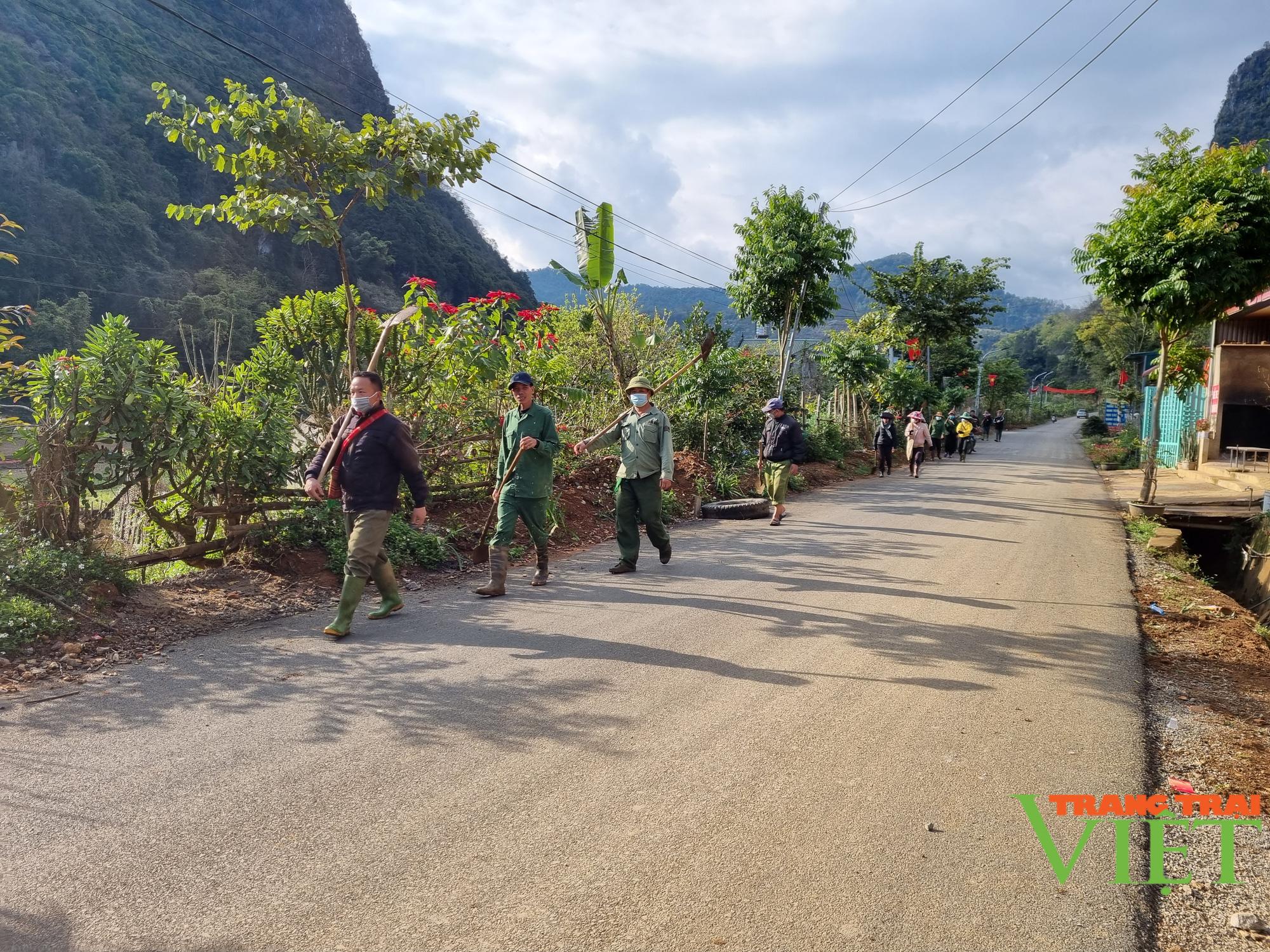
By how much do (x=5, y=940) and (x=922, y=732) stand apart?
3731mm

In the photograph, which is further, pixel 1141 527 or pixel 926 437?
pixel 926 437

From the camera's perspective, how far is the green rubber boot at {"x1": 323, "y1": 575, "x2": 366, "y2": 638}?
18.7 ft

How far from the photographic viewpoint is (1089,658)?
569 cm

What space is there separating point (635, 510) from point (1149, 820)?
544cm

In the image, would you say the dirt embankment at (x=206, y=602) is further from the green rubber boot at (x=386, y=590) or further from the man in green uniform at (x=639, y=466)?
the man in green uniform at (x=639, y=466)

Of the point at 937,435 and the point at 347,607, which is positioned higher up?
the point at 937,435

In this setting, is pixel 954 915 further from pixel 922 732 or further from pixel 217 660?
pixel 217 660

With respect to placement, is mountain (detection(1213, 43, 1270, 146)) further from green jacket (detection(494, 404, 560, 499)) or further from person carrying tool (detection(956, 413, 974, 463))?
green jacket (detection(494, 404, 560, 499))

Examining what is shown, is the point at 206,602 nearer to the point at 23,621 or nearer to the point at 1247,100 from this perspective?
the point at 23,621

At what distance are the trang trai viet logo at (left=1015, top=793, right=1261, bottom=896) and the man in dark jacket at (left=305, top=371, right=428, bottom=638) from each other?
13.8 feet

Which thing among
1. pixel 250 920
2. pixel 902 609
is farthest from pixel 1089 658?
pixel 250 920

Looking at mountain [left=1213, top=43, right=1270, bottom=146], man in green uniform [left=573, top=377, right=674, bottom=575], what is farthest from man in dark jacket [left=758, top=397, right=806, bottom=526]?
mountain [left=1213, top=43, right=1270, bottom=146]

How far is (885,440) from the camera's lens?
20.7 m

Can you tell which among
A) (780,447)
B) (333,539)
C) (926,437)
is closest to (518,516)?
(333,539)
